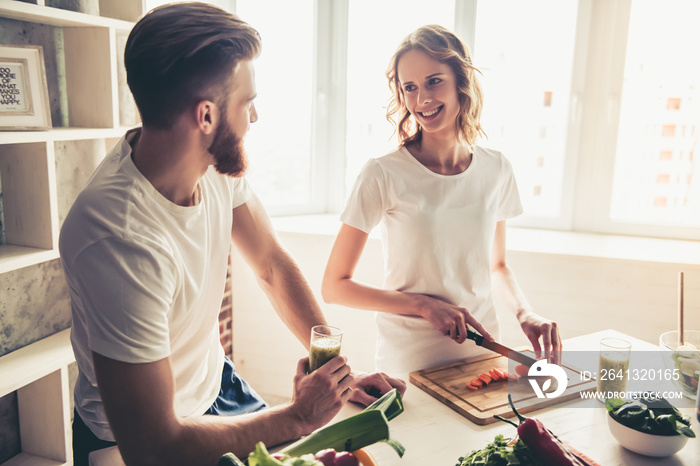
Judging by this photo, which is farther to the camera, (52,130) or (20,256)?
(52,130)

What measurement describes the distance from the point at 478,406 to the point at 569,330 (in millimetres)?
1485

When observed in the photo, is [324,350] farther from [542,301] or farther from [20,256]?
[542,301]

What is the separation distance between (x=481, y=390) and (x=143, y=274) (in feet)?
2.75

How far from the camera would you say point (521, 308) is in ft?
5.73

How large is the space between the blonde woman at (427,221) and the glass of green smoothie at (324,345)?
45cm

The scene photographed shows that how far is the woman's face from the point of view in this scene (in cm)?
171

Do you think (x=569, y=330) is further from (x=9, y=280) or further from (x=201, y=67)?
(x=9, y=280)

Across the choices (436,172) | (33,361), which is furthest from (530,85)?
(33,361)

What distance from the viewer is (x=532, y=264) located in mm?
2623

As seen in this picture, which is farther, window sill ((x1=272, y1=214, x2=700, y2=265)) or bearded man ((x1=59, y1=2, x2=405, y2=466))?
window sill ((x1=272, y1=214, x2=700, y2=265))

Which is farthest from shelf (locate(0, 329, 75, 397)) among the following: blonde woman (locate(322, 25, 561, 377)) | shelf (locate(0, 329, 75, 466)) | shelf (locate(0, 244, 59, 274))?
blonde woman (locate(322, 25, 561, 377))

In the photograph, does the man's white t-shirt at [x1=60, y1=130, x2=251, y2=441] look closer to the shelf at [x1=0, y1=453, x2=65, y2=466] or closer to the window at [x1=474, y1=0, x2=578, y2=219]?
the shelf at [x1=0, y1=453, x2=65, y2=466]

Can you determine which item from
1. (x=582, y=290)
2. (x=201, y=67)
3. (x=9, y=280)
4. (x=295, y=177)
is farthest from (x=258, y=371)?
(x=201, y=67)

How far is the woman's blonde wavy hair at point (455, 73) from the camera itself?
67.2 inches
